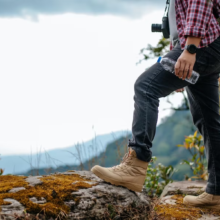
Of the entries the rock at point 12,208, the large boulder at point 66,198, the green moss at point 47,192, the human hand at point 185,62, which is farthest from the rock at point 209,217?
the rock at point 12,208

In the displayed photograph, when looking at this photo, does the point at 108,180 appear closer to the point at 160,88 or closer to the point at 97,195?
the point at 97,195

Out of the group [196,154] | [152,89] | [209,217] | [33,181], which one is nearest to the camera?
[33,181]

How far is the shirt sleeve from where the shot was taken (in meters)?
2.18

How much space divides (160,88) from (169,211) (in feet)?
3.95

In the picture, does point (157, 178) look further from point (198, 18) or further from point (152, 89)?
point (198, 18)

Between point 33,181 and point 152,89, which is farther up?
point 152,89

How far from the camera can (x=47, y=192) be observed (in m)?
1.97

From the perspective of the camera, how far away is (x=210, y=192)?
298cm

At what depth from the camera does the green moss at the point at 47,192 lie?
1.83 metres

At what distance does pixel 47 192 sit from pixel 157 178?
3235mm

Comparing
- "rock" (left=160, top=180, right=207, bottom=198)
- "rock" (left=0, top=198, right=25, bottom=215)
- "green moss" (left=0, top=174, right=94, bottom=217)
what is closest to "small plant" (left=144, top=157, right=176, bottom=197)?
"rock" (left=160, top=180, right=207, bottom=198)

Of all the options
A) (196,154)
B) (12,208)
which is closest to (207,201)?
(12,208)

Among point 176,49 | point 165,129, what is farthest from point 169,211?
point 165,129

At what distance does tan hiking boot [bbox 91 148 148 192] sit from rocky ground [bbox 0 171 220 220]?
0.16 ft
